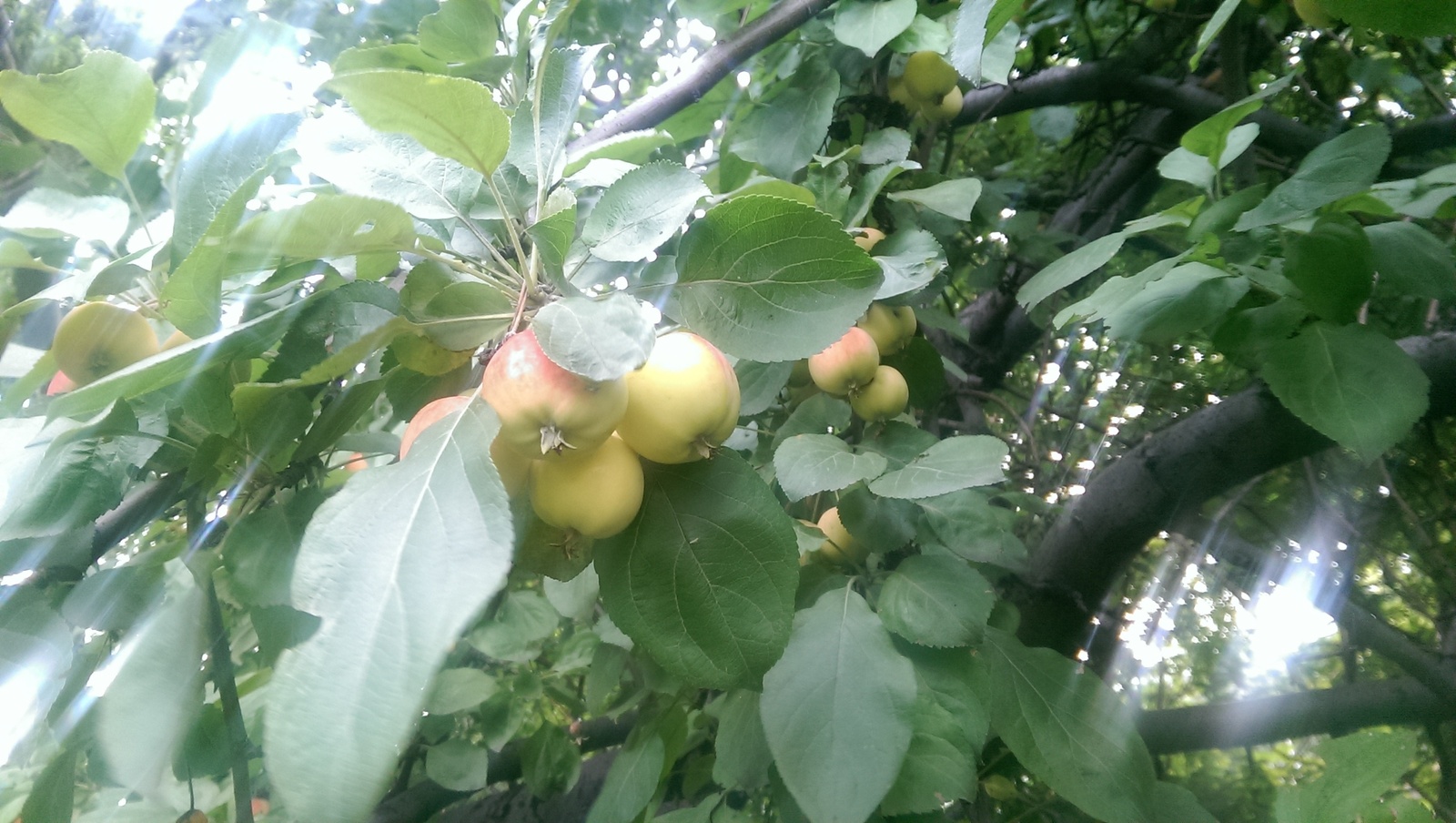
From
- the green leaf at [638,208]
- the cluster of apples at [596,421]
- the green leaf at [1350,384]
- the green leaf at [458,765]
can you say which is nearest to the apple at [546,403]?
the cluster of apples at [596,421]

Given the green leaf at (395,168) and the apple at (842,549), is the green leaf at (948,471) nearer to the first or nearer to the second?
the apple at (842,549)

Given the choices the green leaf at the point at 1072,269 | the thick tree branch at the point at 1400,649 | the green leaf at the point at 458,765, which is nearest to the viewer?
the green leaf at the point at 1072,269

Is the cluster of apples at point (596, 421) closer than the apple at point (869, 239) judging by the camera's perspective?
Yes

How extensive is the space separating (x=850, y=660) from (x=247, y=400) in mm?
624

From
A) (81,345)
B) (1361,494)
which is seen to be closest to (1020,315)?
(1361,494)

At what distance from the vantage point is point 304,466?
29.0 inches

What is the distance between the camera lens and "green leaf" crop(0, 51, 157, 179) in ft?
2.22

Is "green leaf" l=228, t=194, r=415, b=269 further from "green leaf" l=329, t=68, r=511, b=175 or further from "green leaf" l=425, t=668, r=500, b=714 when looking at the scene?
"green leaf" l=425, t=668, r=500, b=714

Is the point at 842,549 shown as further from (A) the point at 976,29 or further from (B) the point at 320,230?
(B) the point at 320,230

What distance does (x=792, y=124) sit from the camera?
1203 mm

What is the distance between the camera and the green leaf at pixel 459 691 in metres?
1.42

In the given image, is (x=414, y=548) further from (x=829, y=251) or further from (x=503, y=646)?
(x=503, y=646)

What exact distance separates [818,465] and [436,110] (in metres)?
0.54

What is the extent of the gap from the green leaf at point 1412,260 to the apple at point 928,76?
688 mm
